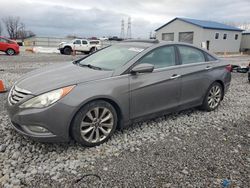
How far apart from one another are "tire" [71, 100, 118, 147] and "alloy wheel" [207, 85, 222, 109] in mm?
2520

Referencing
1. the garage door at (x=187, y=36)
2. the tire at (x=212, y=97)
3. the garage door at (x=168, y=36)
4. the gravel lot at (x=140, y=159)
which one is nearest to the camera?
the gravel lot at (x=140, y=159)

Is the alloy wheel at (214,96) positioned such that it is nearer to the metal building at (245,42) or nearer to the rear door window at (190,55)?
the rear door window at (190,55)

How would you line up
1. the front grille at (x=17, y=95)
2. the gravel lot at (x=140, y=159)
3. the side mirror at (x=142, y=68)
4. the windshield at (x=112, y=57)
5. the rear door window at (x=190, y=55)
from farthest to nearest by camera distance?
the rear door window at (x=190, y=55), the windshield at (x=112, y=57), the side mirror at (x=142, y=68), the front grille at (x=17, y=95), the gravel lot at (x=140, y=159)

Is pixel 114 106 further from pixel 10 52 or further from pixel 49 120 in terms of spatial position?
pixel 10 52

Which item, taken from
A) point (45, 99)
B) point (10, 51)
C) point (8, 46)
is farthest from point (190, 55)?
point (10, 51)

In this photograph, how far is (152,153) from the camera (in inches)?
128

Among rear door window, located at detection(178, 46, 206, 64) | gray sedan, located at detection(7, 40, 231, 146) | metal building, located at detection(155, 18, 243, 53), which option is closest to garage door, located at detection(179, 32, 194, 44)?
metal building, located at detection(155, 18, 243, 53)

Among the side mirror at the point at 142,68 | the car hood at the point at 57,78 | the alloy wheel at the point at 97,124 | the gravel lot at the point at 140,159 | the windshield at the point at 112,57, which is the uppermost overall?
the windshield at the point at 112,57

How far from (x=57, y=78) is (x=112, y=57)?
1151 mm

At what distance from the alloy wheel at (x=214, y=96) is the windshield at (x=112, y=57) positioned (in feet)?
6.79

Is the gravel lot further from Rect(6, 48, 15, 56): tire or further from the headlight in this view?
Rect(6, 48, 15, 56): tire

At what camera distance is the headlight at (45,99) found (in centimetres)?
293

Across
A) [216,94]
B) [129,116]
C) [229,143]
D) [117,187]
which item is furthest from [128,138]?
[216,94]

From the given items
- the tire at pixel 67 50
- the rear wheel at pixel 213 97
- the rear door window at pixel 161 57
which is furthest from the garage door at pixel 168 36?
the rear door window at pixel 161 57
